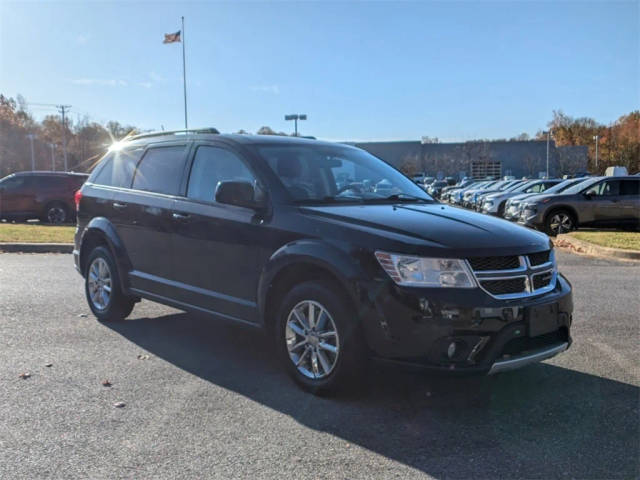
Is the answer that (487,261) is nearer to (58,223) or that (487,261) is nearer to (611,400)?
(611,400)

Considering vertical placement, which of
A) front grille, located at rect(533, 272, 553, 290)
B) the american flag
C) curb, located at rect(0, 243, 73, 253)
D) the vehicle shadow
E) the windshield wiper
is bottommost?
the vehicle shadow

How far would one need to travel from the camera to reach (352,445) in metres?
3.42

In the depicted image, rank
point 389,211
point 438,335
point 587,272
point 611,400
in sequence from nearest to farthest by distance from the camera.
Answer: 1. point 438,335
2. point 611,400
3. point 389,211
4. point 587,272

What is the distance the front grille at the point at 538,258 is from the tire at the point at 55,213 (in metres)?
17.7

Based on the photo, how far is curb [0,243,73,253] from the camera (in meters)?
12.6

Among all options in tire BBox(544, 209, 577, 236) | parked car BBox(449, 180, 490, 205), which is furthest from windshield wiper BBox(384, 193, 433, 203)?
parked car BBox(449, 180, 490, 205)

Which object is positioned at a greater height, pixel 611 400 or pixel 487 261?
pixel 487 261

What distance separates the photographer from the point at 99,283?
643cm

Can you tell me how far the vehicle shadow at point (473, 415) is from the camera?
10.6ft

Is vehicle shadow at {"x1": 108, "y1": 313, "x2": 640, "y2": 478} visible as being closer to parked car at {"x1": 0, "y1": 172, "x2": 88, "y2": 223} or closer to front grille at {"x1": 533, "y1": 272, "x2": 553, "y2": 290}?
front grille at {"x1": 533, "y1": 272, "x2": 553, "y2": 290}

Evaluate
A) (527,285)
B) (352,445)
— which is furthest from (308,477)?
(527,285)

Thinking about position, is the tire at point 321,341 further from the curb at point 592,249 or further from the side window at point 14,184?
the side window at point 14,184

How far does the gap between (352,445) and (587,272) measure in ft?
25.5

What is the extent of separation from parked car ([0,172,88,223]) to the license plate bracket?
57.9 feet
